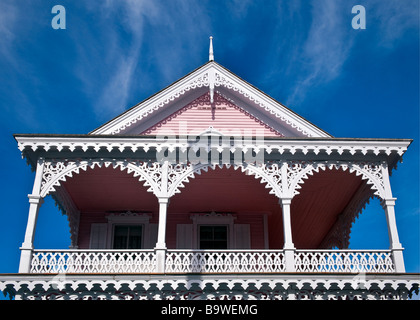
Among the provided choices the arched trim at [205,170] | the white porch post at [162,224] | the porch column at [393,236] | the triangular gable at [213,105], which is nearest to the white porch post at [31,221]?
the triangular gable at [213,105]

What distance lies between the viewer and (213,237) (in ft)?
60.3

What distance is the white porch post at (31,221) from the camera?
13.5m

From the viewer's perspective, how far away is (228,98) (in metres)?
18.0

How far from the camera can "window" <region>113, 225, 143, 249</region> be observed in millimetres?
18234

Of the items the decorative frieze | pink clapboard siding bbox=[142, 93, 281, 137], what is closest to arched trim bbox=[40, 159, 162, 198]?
pink clapboard siding bbox=[142, 93, 281, 137]

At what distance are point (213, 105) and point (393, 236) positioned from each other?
24.3 feet

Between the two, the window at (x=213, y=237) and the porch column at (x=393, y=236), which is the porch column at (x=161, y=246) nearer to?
the window at (x=213, y=237)

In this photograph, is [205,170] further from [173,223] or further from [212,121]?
[173,223]

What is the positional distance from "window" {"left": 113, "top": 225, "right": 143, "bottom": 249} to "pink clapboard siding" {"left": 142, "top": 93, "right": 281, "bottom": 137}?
12.1 ft

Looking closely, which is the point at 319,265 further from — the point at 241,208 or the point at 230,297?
the point at 241,208

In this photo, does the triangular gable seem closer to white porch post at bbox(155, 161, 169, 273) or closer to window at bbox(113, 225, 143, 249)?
white porch post at bbox(155, 161, 169, 273)

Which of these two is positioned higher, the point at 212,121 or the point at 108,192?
the point at 212,121

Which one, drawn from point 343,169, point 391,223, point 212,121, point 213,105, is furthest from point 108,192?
point 391,223

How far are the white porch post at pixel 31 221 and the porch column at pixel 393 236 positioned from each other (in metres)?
9.85
